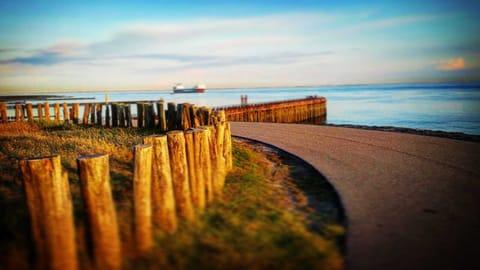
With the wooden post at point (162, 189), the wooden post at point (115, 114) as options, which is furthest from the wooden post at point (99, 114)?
the wooden post at point (162, 189)

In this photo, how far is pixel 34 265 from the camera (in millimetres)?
3469

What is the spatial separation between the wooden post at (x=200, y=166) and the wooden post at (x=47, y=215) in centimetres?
186

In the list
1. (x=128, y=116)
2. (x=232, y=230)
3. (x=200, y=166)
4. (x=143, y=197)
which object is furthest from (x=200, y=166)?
(x=128, y=116)

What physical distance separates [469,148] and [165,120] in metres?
9.83

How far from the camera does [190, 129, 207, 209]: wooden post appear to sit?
496 centimetres

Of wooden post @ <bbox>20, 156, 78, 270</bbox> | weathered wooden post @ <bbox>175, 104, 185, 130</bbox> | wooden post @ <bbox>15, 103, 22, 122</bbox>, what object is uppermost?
wooden post @ <bbox>15, 103, 22, 122</bbox>

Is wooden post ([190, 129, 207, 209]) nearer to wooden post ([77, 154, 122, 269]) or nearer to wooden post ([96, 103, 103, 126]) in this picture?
wooden post ([77, 154, 122, 269])

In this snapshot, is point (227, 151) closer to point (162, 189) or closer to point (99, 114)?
point (162, 189)

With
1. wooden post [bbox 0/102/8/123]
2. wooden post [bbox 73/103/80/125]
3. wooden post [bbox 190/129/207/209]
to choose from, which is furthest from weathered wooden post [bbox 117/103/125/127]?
wooden post [bbox 190/129/207/209]

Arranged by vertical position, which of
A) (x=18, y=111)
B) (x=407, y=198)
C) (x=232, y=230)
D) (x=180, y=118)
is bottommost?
(x=232, y=230)

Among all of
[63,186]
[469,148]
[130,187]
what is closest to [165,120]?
[130,187]

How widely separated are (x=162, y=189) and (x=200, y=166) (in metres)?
0.96

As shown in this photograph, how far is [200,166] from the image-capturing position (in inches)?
206

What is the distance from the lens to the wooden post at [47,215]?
3441 millimetres
